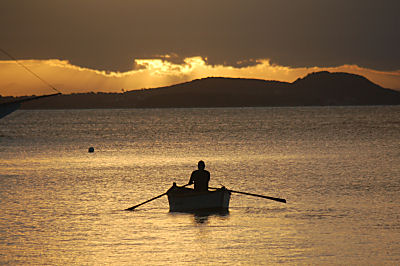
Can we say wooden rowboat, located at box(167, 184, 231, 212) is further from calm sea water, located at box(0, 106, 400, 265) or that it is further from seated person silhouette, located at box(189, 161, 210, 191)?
calm sea water, located at box(0, 106, 400, 265)

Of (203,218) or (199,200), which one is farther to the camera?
(199,200)

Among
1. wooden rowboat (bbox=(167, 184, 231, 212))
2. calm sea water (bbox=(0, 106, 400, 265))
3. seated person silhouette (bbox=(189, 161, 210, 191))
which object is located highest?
seated person silhouette (bbox=(189, 161, 210, 191))

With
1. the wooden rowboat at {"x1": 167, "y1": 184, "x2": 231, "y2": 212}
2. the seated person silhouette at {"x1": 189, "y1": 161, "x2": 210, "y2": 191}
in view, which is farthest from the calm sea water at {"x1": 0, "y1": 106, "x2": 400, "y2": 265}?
the seated person silhouette at {"x1": 189, "y1": 161, "x2": 210, "y2": 191}

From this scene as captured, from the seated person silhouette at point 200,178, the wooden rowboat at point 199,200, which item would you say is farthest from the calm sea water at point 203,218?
the seated person silhouette at point 200,178

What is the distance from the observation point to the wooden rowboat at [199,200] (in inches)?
1063

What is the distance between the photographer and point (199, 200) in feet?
89.2

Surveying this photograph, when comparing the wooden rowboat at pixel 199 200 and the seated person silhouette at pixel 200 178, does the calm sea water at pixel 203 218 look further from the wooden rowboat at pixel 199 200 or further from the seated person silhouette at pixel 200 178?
the seated person silhouette at pixel 200 178

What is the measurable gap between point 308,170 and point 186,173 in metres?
9.31

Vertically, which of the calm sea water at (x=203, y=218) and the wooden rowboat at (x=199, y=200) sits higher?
the wooden rowboat at (x=199, y=200)

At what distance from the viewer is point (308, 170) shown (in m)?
47.5

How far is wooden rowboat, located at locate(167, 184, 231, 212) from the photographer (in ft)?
88.6

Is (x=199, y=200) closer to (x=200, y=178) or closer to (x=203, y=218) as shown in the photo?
(x=200, y=178)

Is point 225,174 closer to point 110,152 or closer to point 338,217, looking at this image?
point 338,217

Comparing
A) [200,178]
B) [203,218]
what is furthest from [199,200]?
[203,218]
